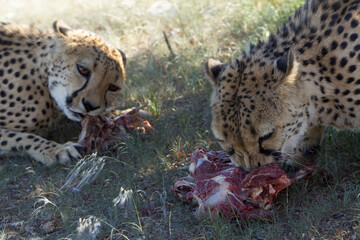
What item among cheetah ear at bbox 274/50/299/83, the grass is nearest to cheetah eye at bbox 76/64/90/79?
the grass

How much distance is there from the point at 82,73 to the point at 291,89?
7.21 feet

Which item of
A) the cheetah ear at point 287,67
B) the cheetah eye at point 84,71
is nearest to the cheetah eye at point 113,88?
the cheetah eye at point 84,71

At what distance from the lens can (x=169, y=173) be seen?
4.23 m

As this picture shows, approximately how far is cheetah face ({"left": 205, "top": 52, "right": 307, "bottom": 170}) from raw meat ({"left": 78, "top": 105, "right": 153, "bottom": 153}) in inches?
60.3

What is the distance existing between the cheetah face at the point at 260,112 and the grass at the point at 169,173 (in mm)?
452

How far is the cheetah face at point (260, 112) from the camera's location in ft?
10.7

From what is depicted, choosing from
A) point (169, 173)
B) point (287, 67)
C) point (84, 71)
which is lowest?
point (169, 173)

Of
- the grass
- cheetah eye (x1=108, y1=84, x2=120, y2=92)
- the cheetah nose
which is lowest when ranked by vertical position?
the grass

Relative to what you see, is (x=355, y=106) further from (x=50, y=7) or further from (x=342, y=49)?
(x=50, y=7)

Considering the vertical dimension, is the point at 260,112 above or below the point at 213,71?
below

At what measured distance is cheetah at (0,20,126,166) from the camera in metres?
4.72

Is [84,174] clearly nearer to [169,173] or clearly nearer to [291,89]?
[169,173]

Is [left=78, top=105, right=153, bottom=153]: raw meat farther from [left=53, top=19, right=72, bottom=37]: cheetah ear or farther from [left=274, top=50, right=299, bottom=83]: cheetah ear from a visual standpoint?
[left=274, top=50, right=299, bottom=83]: cheetah ear

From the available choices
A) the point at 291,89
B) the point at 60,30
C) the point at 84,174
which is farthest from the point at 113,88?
the point at 291,89
